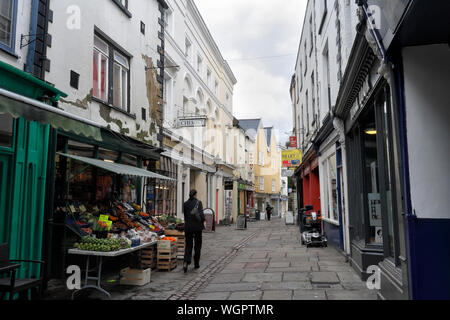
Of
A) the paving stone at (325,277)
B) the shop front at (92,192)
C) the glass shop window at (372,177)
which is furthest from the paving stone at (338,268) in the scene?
the shop front at (92,192)

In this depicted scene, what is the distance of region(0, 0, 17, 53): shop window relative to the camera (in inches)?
234

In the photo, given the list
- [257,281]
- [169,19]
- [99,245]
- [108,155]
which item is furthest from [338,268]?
[169,19]

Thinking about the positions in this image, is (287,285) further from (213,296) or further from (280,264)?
(280,264)

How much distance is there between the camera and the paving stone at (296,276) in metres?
7.05

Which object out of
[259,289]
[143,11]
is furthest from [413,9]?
[143,11]

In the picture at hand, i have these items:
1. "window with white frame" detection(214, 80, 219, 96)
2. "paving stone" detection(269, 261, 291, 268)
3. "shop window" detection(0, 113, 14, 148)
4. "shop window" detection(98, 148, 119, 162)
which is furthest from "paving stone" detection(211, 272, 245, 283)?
"window with white frame" detection(214, 80, 219, 96)

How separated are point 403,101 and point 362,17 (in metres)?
1.63

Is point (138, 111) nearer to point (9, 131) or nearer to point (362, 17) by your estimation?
point (9, 131)

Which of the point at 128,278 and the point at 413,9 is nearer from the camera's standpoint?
the point at 413,9

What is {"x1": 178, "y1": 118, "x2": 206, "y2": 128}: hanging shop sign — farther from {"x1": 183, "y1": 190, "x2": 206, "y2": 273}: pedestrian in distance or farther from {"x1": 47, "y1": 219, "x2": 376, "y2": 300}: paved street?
{"x1": 183, "y1": 190, "x2": 206, "y2": 273}: pedestrian in distance

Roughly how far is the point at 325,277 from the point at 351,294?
1.27 m

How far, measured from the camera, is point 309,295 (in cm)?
587

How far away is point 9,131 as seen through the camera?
18.7 ft

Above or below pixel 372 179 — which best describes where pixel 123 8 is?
above
